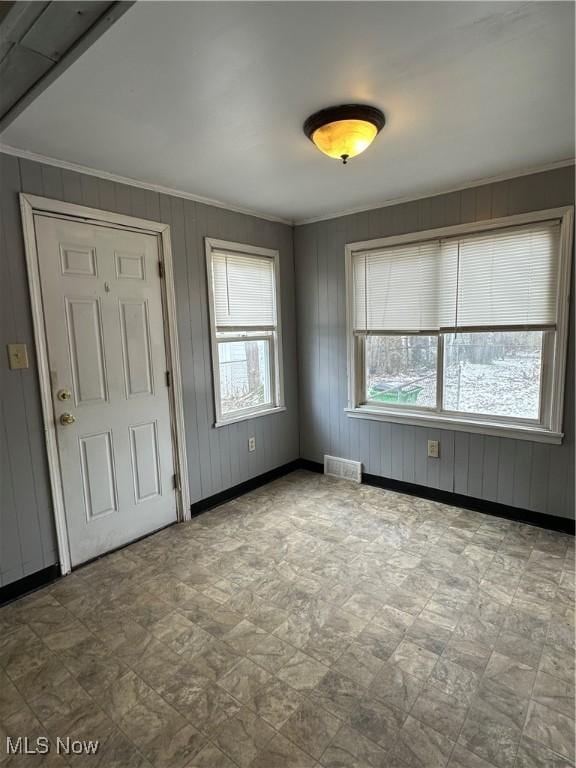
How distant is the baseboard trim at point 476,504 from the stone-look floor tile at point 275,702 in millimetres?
2087

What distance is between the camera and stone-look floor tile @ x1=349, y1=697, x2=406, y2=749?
1.45 m

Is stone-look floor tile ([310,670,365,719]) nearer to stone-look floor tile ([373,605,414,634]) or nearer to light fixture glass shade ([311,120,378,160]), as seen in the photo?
stone-look floor tile ([373,605,414,634])

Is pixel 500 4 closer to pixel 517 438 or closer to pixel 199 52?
pixel 199 52

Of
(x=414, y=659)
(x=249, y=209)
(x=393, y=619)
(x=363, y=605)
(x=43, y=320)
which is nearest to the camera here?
(x=414, y=659)

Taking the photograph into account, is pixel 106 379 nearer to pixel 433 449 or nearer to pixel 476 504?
pixel 433 449

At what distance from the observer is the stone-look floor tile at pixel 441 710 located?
1.48 m

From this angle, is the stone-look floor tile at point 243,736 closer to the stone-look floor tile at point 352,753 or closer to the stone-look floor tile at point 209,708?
the stone-look floor tile at point 209,708

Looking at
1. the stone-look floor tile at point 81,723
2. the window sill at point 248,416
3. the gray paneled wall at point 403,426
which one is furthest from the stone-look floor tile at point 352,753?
the window sill at point 248,416

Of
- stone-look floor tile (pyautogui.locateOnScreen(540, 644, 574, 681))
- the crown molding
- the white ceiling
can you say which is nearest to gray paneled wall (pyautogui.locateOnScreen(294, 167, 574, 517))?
the white ceiling

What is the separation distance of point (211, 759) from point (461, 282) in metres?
3.04

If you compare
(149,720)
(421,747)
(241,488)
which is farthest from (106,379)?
(421,747)

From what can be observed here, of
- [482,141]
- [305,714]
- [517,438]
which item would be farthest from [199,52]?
[517,438]

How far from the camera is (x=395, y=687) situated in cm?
165

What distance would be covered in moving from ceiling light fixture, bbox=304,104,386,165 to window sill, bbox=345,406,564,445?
208 centimetres
